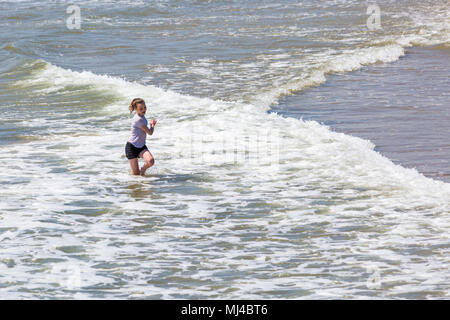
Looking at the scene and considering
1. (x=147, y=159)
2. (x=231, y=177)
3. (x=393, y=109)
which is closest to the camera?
(x=147, y=159)

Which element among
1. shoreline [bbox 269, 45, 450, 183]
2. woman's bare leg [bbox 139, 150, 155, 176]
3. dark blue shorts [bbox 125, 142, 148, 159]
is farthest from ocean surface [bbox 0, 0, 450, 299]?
dark blue shorts [bbox 125, 142, 148, 159]

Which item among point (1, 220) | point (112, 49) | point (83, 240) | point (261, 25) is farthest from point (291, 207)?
point (261, 25)

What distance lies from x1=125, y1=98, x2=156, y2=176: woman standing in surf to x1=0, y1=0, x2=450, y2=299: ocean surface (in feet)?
0.87

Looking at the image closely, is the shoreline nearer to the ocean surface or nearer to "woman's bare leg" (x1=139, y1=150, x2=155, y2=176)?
the ocean surface

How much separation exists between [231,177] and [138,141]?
1.28 metres

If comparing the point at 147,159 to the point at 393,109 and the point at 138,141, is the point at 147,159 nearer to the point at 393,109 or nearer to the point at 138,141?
the point at 138,141

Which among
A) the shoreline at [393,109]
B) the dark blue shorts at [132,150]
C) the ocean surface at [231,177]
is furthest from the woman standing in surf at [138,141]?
the shoreline at [393,109]

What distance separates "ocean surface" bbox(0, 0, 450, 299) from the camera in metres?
7.04

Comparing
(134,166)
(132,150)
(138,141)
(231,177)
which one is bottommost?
(231,177)

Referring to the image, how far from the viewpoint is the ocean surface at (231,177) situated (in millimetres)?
7043

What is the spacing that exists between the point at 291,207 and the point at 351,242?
1.27 metres

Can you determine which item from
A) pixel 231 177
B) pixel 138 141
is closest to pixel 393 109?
pixel 231 177

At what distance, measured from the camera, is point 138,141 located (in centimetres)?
1011

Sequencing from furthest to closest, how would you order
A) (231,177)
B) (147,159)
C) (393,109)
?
(393,109), (231,177), (147,159)
